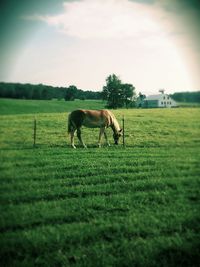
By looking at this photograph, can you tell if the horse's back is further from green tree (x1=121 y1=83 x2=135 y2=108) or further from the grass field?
green tree (x1=121 y1=83 x2=135 y2=108)

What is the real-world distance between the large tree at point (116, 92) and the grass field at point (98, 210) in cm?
29

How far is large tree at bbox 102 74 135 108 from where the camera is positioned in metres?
5.98

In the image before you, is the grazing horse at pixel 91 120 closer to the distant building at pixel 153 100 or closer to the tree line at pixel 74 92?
the distant building at pixel 153 100

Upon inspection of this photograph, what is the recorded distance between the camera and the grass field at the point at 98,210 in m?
3.45

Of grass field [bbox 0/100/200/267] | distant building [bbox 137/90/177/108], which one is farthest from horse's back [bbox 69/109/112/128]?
grass field [bbox 0/100/200/267]

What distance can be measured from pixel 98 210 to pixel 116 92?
9.90 feet

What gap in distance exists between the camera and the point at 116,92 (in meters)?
6.61

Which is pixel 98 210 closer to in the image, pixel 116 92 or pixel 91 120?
pixel 116 92

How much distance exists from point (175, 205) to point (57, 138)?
33.1 ft

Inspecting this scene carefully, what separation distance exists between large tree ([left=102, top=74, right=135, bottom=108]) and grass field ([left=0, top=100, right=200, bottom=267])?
0.29m

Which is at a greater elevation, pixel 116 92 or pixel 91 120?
pixel 116 92

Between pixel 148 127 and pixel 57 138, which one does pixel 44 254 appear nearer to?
pixel 57 138

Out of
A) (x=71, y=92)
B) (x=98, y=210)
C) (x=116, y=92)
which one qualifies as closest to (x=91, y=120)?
(x=116, y=92)

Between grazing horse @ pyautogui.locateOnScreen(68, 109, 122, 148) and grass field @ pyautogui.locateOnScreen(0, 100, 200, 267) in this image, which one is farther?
grazing horse @ pyautogui.locateOnScreen(68, 109, 122, 148)
